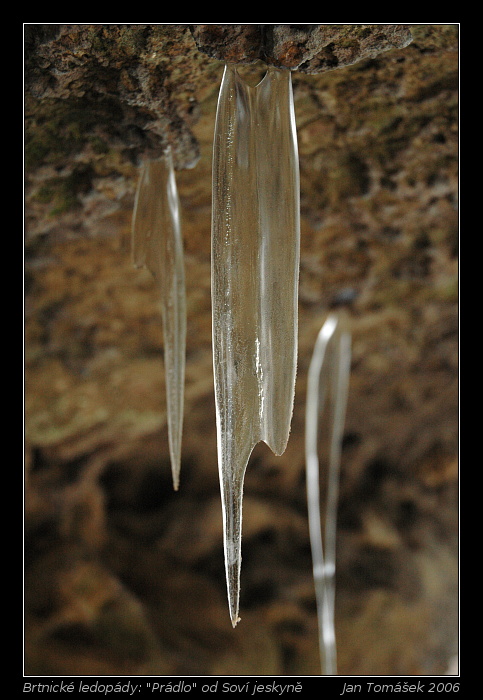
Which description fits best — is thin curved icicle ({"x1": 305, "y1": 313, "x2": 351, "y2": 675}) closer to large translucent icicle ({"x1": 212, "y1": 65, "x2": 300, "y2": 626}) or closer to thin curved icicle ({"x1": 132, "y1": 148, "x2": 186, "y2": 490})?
thin curved icicle ({"x1": 132, "y1": 148, "x2": 186, "y2": 490})

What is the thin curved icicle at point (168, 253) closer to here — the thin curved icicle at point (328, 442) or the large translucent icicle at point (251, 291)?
the large translucent icicle at point (251, 291)

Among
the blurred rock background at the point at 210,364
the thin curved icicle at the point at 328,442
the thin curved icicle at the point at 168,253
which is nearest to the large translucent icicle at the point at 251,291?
Result: the blurred rock background at the point at 210,364

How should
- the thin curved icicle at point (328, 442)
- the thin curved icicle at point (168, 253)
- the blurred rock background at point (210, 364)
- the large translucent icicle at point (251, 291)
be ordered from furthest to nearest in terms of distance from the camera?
the thin curved icicle at point (328, 442) < the thin curved icicle at point (168, 253) < the blurred rock background at point (210, 364) < the large translucent icicle at point (251, 291)

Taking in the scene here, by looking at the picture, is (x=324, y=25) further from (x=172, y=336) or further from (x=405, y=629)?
(x=405, y=629)

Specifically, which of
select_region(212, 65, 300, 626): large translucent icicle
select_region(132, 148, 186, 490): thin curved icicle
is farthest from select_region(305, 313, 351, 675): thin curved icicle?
select_region(212, 65, 300, 626): large translucent icicle

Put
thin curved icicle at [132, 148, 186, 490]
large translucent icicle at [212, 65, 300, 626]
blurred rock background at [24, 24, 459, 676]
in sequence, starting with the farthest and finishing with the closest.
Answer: thin curved icicle at [132, 148, 186, 490]
blurred rock background at [24, 24, 459, 676]
large translucent icicle at [212, 65, 300, 626]

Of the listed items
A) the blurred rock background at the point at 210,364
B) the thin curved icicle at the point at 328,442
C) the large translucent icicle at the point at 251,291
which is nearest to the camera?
the large translucent icicle at the point at 251,291

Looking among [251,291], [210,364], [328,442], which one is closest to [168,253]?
[251,291]
